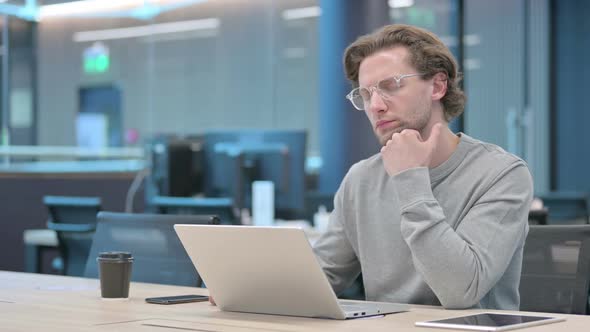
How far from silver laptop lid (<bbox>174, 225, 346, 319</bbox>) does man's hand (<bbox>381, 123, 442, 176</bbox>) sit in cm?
38

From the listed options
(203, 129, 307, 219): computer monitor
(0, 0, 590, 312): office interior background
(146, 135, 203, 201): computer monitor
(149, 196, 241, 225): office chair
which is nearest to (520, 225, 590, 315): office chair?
(149, 196, 241, 225): office chair

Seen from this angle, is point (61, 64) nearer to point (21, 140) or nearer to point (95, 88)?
point (95, 88)

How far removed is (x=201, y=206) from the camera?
504cm

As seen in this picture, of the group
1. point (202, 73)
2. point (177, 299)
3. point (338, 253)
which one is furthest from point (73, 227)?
point (202, 73)

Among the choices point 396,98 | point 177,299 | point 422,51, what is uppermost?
point 422,51

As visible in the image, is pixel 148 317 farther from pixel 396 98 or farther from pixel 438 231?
pixel 396 98

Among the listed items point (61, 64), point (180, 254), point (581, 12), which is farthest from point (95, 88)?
point (180, 254)

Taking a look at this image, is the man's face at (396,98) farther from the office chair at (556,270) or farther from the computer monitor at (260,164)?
the computer monitor at (260,164)

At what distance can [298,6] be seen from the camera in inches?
374

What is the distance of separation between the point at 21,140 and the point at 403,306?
7.54 metres

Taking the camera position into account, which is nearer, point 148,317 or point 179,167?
point 148,317

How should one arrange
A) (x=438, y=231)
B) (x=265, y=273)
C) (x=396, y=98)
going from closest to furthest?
(x=265, y=273)
(x=438, y=231)
(x=396, y=98)

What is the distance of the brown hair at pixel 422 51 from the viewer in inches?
85.3

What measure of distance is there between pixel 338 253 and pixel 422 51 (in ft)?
1.69
